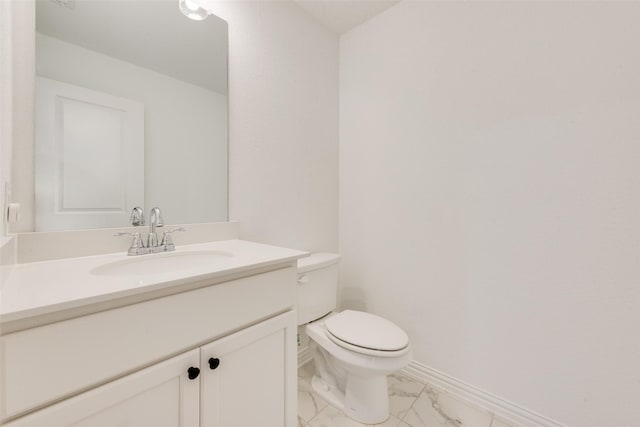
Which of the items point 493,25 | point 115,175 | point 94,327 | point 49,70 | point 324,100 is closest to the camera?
point 94,327

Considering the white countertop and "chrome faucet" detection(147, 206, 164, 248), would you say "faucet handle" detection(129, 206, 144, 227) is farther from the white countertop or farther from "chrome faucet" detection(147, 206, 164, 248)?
the white countertop

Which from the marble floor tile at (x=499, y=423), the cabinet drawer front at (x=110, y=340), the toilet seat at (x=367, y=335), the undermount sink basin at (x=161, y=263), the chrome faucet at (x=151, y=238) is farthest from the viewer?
the marble floor tile at (x=499, y=423)

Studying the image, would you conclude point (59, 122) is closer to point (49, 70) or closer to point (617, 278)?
point (49, 70)

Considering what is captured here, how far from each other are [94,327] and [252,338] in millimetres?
409

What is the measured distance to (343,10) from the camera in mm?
1647

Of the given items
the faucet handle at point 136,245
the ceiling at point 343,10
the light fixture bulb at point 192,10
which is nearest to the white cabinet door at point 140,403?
the faucet handle at point 136,245

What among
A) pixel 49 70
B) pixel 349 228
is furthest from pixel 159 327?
pixel 349 228

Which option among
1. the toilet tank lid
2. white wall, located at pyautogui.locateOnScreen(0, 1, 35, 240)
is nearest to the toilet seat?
the toilet tank lid

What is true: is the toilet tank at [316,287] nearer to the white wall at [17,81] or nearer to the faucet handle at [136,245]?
the faucet handle at [136,245]

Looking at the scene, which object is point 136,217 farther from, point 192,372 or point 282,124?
point 282,124

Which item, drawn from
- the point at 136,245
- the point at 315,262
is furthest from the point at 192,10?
the point at 315,262

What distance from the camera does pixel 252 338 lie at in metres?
0.82

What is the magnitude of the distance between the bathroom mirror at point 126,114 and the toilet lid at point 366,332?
775mm

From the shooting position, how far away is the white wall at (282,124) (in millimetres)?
1336
